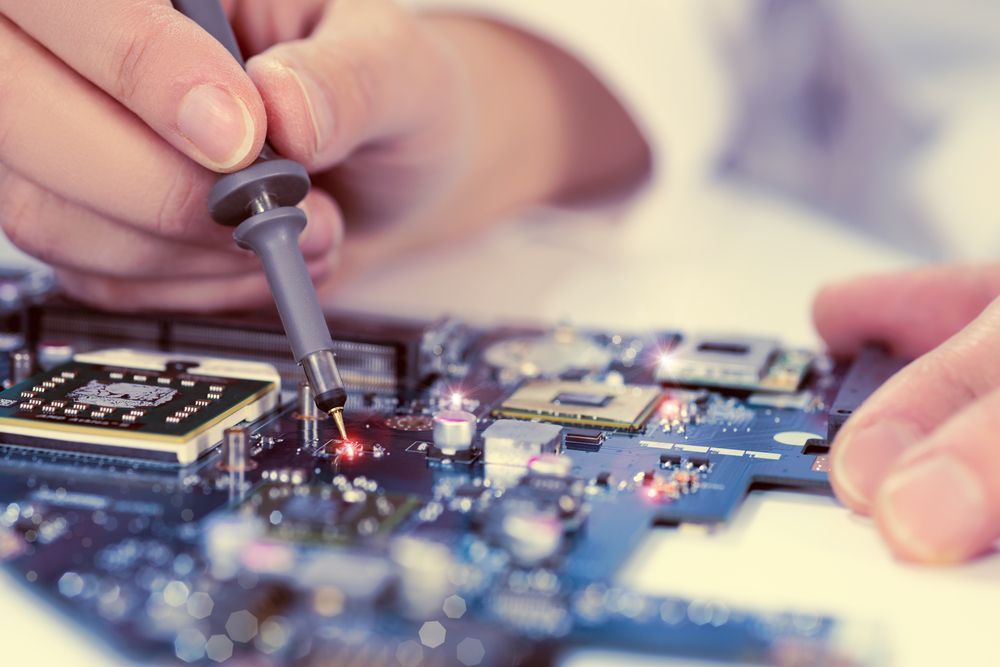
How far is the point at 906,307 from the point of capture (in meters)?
1.11

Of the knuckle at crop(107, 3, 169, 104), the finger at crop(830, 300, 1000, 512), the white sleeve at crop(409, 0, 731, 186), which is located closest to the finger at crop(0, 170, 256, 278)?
the knuckle at crop(107, 3, 169, 104)

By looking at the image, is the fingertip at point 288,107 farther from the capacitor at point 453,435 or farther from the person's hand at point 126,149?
the capacitor at point 453,435

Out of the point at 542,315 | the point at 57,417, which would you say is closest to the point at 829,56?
the point at 542,315

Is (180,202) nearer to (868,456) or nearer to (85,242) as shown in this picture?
(85,242)

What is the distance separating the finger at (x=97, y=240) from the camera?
1.17m

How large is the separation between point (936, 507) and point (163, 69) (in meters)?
0.69

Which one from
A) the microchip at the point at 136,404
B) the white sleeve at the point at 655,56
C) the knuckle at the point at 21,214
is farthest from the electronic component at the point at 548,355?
the white sleeve at the point at 655,56

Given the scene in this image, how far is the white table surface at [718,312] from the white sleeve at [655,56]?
0.29ft

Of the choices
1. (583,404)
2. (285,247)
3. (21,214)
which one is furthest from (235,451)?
(21,214)

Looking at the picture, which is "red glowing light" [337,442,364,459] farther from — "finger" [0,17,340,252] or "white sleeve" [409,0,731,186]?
"white sleeve" [409,0,731,186]

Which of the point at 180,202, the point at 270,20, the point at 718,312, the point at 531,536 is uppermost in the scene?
the point at 270,20

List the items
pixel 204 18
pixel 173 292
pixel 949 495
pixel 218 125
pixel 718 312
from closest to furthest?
pixel 949 495 → pixel 218 125 → pixel 204 18 → pixel 173 292 → pixel 718 312

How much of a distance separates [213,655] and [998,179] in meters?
1.47

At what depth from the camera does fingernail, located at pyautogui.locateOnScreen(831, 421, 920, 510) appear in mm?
715
